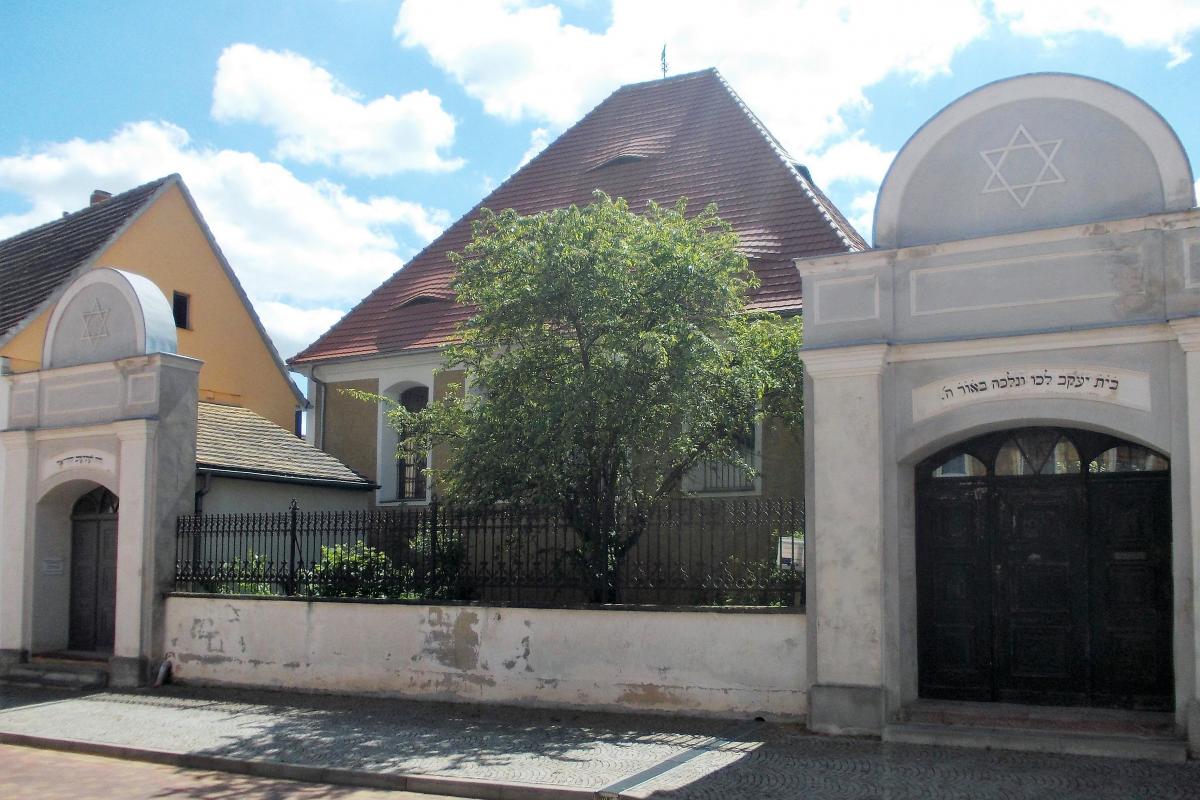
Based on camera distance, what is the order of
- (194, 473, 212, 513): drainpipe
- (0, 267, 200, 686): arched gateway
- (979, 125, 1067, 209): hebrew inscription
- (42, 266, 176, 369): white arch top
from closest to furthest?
1. (979, 125, 1067, 209): hebrew inscription
2. (0, 267, 200, 686): arched gateway
3. (42, 266, 176, 369): white arch top
4. (194, 473, 212, 513): drainpipe

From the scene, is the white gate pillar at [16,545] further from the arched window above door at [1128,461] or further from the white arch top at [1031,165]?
the arched window above door at [1128,461]

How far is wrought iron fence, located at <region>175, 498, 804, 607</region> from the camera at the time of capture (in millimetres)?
11961

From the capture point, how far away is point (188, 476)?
1616 centimetres

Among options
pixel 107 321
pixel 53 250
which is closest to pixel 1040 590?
pixel 107 321

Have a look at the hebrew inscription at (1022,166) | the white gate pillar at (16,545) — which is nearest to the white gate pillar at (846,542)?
the hebrew inscription at (1022,166)

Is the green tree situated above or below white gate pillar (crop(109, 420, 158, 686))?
above

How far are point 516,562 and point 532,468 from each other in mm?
1158

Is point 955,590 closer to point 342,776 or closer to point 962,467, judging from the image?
point 962,467

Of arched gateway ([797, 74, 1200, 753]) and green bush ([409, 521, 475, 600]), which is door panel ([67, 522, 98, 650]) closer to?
green bush ([409, 521, 475, 600])

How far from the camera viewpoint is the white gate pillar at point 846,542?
10672 mm

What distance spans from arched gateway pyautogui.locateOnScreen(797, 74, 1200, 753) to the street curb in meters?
3.11

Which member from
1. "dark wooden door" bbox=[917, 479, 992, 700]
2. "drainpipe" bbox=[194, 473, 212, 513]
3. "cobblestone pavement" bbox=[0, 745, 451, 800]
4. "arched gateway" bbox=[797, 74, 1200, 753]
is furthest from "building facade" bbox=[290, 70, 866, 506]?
→ "cobblestone pavement" bbox=[0, 745, 451, 800]

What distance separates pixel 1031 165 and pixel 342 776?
8.22 metres

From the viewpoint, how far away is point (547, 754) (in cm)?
1023
